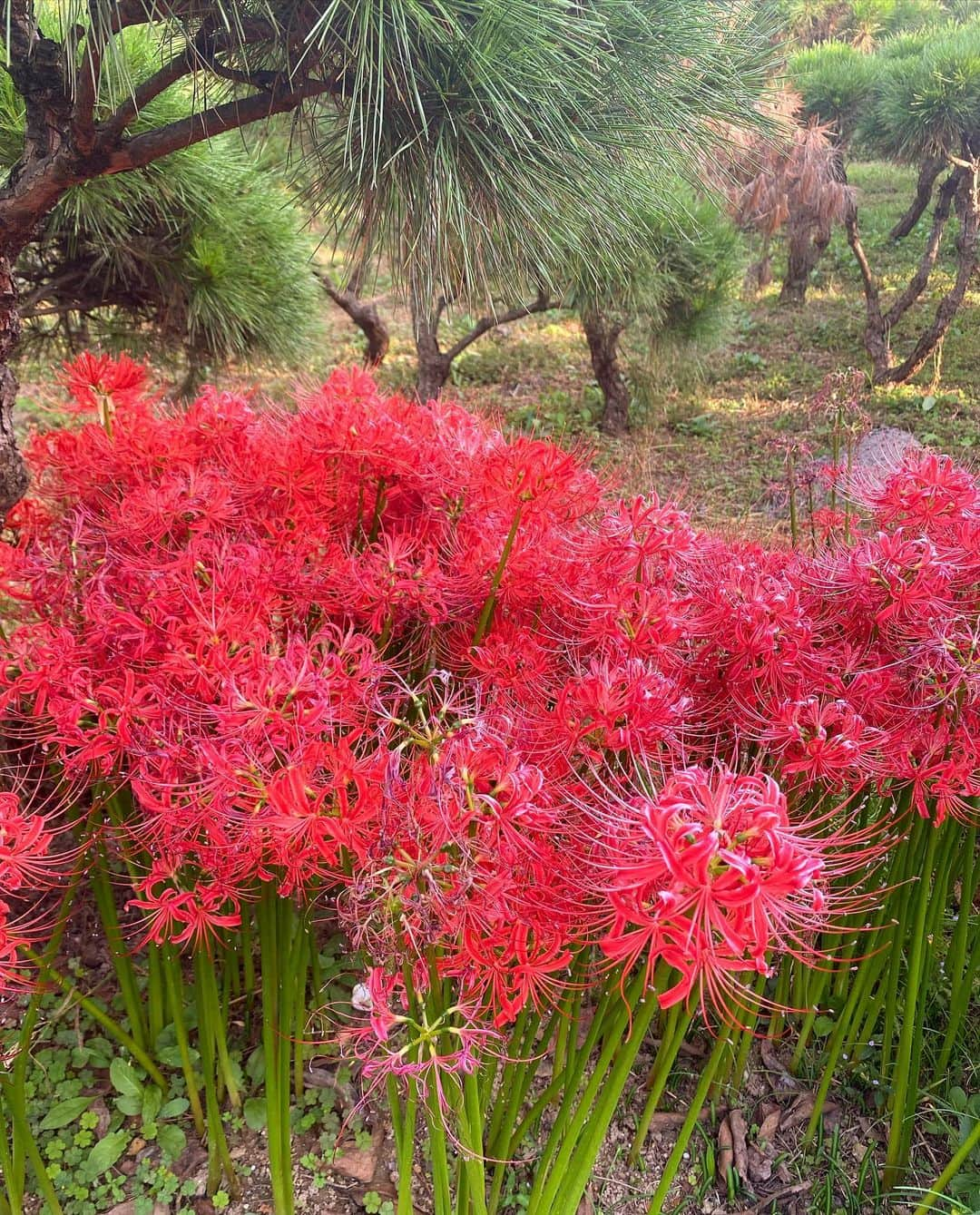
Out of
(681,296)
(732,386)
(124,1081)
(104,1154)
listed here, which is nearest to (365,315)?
(681,296)

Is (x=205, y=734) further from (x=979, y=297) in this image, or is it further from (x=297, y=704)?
(x=979, y=297)

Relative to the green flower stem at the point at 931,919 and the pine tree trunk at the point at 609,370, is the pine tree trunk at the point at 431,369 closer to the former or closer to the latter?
the pine tree trunk at the point at 609,370

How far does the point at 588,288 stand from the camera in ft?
13.3

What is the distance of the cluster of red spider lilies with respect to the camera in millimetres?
731

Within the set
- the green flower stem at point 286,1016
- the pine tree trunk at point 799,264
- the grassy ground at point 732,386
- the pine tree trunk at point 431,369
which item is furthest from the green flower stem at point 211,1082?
the pine tree trunk at point 799,264

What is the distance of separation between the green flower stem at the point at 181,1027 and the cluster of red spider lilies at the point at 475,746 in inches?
0.4

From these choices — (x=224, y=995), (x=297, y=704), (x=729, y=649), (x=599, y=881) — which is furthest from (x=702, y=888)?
(x=224, y=995)

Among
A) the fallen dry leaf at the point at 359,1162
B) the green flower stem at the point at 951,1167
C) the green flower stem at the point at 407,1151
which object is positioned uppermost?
the green flower stem at the point at 407,1151

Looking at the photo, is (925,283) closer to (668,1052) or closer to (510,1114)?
(668,1052)

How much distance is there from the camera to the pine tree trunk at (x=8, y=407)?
151cm

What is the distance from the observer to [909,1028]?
1.27m


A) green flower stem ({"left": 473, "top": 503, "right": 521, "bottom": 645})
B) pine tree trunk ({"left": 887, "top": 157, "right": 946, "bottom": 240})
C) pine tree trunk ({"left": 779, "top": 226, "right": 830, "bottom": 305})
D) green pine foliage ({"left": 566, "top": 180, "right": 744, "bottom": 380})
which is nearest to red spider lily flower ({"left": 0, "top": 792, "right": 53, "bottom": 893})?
green flower stem ({"left": 473, "top": 503, "right": 521, "bottom": 645})

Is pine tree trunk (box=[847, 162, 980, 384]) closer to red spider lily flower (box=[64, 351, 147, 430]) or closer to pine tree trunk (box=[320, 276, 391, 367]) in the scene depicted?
pine tree trunk (box=[320, 276, 391, 367])

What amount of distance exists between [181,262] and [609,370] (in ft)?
10.6
